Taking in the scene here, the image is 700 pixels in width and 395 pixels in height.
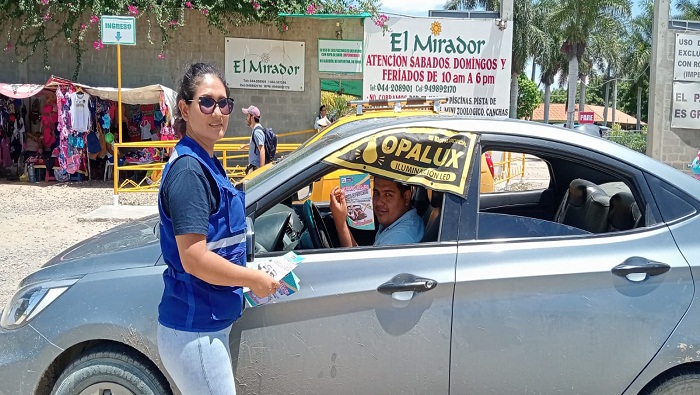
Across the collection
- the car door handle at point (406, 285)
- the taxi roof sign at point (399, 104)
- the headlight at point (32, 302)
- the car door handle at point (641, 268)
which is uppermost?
the taxi roof sign at point (399, 104)

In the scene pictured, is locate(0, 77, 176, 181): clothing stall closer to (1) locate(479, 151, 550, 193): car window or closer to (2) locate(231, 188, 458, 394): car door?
(1) locate(479, 151, 550, 193): car window

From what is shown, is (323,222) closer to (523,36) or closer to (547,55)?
(523,36)

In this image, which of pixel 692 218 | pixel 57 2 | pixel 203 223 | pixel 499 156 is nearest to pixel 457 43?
pixel 499 156

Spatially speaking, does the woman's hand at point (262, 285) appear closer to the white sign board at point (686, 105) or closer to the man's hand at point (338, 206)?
the man's hand at point (338, 206)

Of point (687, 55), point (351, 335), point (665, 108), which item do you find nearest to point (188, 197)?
point (351, 335)

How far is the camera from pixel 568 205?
12.8 feet

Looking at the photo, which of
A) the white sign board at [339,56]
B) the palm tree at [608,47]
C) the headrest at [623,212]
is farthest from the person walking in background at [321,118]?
the palm tree at [608,47]

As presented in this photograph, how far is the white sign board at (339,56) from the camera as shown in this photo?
15.1 m

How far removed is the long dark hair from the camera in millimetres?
2146

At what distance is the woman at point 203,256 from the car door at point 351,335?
0.55 meters

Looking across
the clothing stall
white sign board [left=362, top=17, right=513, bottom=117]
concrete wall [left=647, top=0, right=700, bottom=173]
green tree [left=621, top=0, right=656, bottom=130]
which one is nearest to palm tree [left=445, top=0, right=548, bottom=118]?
green tree [left=621, top=0, right=656, bottom=130]

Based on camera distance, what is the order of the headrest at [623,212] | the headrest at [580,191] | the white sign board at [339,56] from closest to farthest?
the headrest at [623,212], the headrest at [580,191], the white sign board at [339,56]

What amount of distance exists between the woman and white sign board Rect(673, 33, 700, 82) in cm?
1656

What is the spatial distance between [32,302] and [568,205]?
3.00 metres
